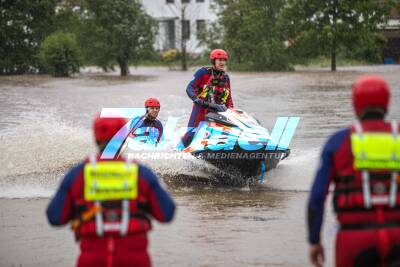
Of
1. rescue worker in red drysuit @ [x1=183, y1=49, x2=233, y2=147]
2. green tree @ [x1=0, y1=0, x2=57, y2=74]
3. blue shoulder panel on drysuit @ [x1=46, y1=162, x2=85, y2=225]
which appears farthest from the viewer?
green tree @ [x1=0, y1=0, x2=57, y2=74]

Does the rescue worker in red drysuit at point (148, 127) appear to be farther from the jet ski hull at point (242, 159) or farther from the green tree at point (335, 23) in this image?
the green tree at point (335, 23)

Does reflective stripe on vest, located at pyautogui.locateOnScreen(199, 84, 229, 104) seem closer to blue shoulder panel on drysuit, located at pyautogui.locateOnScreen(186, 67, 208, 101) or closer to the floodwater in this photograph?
blue shoulder panel on drysuit, located at pyautogui.locateOnScreen(186, 67, 208, 101)

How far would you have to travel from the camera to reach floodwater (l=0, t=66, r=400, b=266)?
8.73 metres

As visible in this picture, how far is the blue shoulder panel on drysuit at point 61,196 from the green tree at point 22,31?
4269 cm

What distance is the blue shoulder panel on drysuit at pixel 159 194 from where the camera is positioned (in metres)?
5.02

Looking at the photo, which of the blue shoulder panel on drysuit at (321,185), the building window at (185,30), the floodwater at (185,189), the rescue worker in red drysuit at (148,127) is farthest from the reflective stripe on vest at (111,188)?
the building window at (185,30)

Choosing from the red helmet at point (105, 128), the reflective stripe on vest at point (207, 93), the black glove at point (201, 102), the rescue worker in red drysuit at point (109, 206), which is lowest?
the black glove at point (201, 102)

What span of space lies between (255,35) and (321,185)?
4630 centimetres

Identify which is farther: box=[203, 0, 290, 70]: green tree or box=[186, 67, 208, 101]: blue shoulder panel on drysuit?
box=[203, 0, 290, 70]: green tree

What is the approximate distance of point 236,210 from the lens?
36.7 feet

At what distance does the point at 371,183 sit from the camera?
4.85 meters

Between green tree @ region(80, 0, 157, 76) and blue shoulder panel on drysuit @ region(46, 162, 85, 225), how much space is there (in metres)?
42.1

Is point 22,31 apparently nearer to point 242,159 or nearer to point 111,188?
point 242,159

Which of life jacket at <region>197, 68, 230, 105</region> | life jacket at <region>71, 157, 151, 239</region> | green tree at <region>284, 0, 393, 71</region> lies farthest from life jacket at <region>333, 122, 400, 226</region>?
green tree at <region>284, 0, 393, 71</region>
